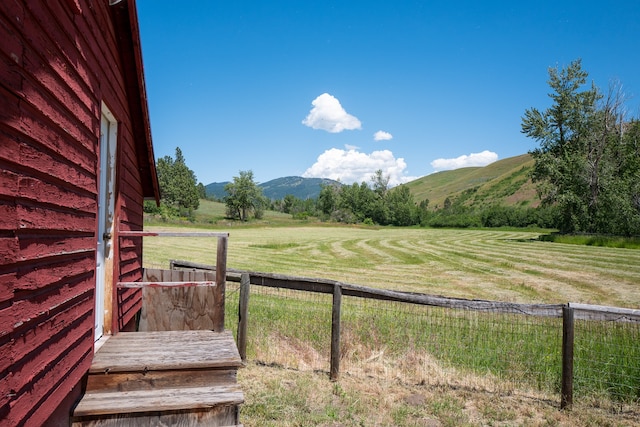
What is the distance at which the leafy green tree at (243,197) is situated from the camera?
3642 inches

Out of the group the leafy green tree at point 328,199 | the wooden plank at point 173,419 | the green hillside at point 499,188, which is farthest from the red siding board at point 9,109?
the leafy green tree at point 328,199

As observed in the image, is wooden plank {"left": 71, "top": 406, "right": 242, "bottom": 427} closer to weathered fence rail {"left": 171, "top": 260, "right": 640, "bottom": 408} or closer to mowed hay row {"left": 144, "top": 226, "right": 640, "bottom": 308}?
weathered fence rail {"left": 171, "top": 260, "right": 640, "bottom": 408}

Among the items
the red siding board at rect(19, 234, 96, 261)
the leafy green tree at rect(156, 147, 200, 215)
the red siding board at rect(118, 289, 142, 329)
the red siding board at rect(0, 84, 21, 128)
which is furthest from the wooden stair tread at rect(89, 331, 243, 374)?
the leafy green tree at rect(156, 147, 200, 215)

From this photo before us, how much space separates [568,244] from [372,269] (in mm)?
19486

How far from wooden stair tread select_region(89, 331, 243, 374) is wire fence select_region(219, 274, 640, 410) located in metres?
1.96

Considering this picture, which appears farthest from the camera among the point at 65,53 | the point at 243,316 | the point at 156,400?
the point at 243,316

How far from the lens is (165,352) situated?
14.5 feet

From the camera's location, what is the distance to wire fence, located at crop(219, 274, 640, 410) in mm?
5730

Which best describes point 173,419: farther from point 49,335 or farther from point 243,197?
point 243,197

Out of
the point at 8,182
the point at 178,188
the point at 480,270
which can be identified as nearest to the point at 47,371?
the point at 8,182

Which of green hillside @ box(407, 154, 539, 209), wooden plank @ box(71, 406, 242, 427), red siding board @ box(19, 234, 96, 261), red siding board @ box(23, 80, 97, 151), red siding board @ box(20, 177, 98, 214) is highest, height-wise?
Result: green hillside @ box(407, 154, 539, 209)

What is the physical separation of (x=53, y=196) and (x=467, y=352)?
228 inches

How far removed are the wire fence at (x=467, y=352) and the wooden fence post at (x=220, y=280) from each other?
169 centimetres

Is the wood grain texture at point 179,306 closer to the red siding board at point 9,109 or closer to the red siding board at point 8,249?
the red siding board at point 8,249
